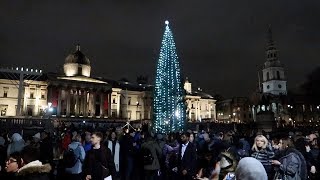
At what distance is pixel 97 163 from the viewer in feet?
22.1

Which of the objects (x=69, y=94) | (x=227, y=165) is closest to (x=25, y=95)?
(x=69, y=94)

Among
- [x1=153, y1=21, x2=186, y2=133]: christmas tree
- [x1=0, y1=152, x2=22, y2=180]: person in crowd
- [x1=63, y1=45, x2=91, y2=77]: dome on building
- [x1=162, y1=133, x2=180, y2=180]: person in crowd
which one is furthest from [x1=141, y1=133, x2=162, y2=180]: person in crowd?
[x1=63, y1=45, x2=91, y2=77]: dome on building

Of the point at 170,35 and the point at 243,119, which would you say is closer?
the point at 170,35

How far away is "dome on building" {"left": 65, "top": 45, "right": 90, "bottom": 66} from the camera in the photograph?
76938 mm

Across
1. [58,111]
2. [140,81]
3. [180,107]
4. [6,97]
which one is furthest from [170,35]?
[140,81]

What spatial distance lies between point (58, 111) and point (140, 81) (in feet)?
115

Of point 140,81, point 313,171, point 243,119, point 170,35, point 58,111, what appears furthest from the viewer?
point 243,119

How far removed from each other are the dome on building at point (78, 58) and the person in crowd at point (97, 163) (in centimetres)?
7283

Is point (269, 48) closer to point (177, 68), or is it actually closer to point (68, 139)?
point (177, 68)

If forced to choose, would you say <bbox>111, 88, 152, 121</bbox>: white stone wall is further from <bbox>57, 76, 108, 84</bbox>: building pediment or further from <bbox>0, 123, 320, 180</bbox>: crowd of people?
<bbox>0, 123, 320, 180</bbox>: crowd of people

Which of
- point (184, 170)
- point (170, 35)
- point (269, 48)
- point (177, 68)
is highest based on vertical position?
point (269, 48)

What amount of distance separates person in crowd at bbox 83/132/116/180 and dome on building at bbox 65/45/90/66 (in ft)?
239

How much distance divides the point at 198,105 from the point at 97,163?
296ft

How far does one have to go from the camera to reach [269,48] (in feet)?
365
